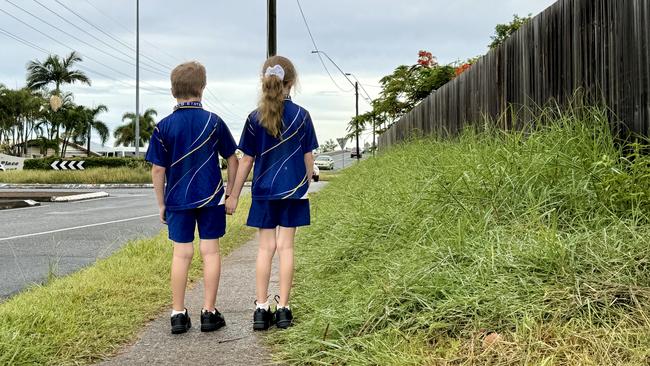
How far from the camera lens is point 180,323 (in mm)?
3545

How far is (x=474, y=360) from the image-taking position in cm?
239

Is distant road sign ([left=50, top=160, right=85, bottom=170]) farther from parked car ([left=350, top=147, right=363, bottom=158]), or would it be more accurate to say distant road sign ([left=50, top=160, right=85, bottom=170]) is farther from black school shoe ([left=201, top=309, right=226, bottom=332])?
black school shoe ([left=201, top=309, right=226, bottom=332])

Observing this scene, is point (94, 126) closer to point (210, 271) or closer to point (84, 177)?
point (84, 177)

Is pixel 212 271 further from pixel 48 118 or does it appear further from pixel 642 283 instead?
pixel 48 118

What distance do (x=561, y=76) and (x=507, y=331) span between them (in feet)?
12.7

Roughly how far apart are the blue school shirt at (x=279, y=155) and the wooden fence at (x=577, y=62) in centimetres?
244

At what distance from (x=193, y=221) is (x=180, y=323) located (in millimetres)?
597

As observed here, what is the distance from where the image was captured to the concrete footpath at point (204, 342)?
3.04m

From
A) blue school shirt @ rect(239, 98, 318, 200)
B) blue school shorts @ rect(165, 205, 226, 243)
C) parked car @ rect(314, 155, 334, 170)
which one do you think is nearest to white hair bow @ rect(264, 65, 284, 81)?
blue school shirt @ rect(239, 98, 318, 200)

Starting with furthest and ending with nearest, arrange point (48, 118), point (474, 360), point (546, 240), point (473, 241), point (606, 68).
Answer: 1. point (48, 118)
2. point (606, 68)
3. point (473, 241)
4. point (546, 240)
5. point (474, 360)

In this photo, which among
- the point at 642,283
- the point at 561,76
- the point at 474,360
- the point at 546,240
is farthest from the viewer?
the point at 561,76

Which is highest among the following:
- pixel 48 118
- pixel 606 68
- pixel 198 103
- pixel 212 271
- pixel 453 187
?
pixel 48 118

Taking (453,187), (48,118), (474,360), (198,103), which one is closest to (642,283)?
(474,360)

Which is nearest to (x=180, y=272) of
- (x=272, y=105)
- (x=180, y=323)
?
(x=180, y=323)
